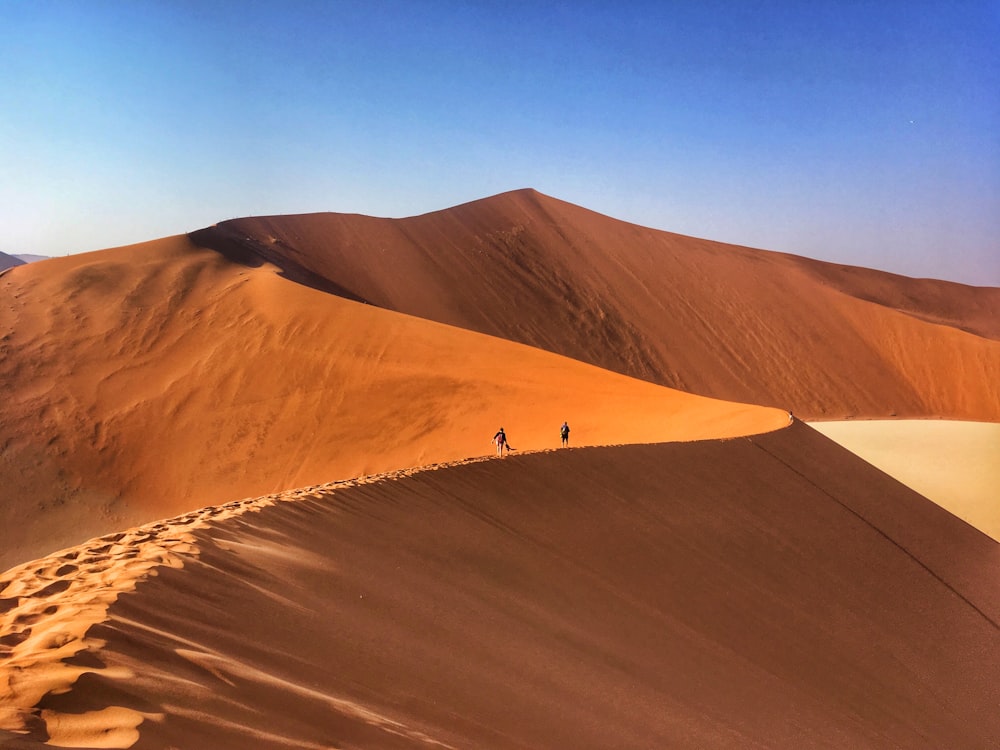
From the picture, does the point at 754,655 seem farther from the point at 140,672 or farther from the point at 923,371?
the point at 923,371

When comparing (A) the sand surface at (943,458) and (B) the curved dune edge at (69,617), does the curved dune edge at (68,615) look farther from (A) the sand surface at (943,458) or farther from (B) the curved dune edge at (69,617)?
(A) the sand surface at (943,458)

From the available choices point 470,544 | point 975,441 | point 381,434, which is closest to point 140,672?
point 470,544

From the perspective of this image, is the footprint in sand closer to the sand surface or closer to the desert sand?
→ the desert sand

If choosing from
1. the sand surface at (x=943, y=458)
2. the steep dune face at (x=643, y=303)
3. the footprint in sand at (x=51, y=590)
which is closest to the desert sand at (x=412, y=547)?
the footprint in sand at (x=51, y=590)

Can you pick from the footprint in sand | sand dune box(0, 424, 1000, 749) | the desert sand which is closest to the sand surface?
the desert sand

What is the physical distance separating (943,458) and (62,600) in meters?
29.6

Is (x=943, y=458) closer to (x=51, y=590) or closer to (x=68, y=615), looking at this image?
(x=51, y=590)

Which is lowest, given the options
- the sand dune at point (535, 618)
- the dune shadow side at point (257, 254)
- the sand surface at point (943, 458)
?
Answer: the sand dune at point (535, 618)

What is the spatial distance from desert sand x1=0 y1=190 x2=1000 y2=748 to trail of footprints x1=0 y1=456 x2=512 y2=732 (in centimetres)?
2

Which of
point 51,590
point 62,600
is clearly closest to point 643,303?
point 51,590

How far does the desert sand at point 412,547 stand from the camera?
465 centimetres

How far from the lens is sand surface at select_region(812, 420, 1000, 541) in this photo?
80.2 feet

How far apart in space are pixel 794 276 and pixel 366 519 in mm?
52437

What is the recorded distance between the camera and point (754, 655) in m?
9.03
